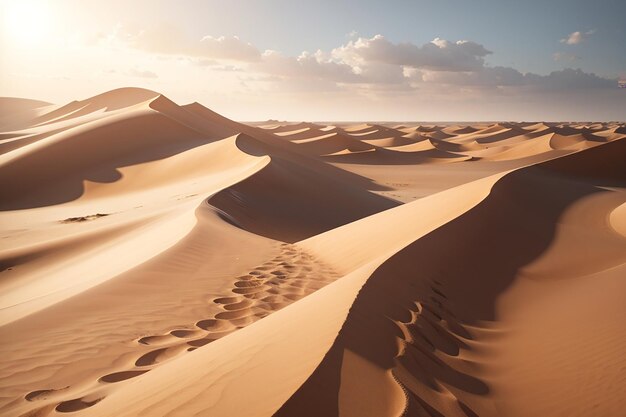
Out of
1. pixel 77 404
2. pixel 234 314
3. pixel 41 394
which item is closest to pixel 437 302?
pixel 234 314

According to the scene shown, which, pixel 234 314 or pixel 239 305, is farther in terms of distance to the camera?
pixel 239 305

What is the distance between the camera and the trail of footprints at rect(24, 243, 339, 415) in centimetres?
319

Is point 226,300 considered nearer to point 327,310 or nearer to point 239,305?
point 239,305

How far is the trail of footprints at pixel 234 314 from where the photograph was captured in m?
3.19

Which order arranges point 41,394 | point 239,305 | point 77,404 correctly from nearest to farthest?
point 77,404
point 41,394
point 239,305

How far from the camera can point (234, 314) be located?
4824 mm

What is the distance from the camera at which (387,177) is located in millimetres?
31094

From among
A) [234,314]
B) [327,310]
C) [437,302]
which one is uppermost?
[327,310]

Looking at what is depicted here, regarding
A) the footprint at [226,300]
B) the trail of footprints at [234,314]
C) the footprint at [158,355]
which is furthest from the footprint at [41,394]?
the footprint at [226,300]

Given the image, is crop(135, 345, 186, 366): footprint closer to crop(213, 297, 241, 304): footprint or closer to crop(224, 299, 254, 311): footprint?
Answer: crop(224, 299, 254, 311): footprint

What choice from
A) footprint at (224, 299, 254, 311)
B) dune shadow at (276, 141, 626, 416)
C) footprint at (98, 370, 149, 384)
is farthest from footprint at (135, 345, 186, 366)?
dune shadow at (276, 141, 626, 416)

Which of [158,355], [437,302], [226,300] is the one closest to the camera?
[158,355]

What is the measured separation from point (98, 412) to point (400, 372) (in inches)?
78.7

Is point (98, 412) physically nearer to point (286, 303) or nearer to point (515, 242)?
point (286, 303)
